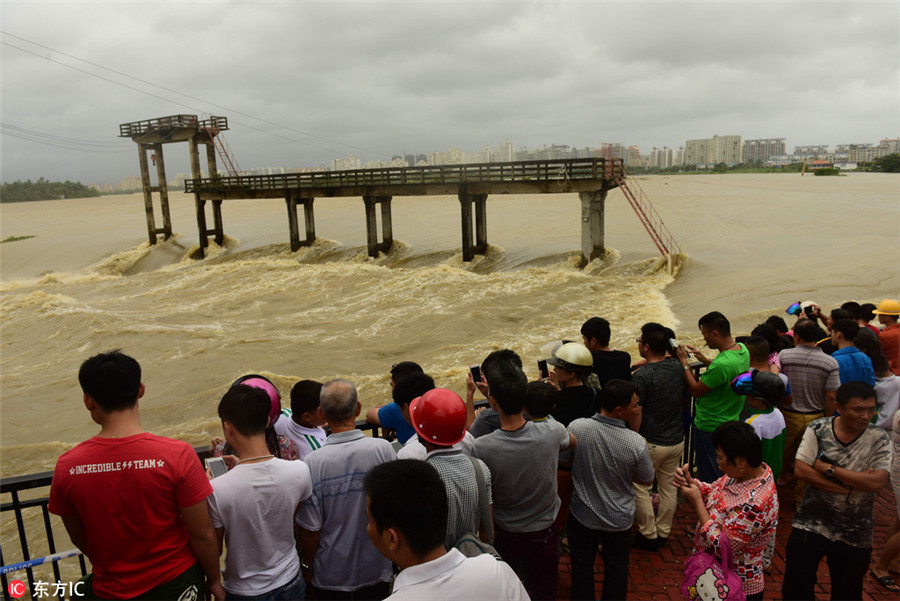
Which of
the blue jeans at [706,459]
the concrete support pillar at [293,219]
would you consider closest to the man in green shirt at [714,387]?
the blue jeans at [706,459]

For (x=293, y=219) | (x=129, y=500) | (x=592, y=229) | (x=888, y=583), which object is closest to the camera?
(x=129, y=500)

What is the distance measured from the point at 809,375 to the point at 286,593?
4170 millimetres

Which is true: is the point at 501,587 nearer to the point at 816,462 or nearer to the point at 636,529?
the point at 816,462

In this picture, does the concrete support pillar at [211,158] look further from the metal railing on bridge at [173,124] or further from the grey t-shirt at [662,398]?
the grey t-shirt at [662,398]

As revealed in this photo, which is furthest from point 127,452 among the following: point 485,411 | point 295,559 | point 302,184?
point 302,184

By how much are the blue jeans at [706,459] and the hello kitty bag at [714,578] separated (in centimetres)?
161

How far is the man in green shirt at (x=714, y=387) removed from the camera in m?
4.27

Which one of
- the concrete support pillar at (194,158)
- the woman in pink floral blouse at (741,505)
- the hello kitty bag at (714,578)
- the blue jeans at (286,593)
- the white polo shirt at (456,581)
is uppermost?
the concrete support pillar at (194,158)

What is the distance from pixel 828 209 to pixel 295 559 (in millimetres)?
42888

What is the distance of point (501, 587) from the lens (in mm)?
1795

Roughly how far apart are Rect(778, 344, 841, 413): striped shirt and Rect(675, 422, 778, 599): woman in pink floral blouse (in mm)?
1979

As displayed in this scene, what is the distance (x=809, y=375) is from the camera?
460 centimetres

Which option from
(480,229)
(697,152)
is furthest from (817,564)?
(697,152)

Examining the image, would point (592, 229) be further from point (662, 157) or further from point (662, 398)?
point (662, 157)
